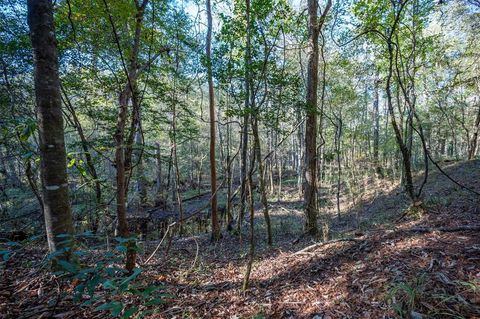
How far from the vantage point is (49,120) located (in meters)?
2.43

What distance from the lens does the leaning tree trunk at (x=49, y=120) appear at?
238cm

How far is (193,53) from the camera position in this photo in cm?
635

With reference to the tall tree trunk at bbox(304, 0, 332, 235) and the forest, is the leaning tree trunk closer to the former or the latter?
the forest

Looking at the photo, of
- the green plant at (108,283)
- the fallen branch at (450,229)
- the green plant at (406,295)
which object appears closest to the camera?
the green plant at (108,283)

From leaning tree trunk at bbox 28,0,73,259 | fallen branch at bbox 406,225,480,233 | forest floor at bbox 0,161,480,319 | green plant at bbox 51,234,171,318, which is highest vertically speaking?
leaning tree trunk at bbox 28,0,73,259

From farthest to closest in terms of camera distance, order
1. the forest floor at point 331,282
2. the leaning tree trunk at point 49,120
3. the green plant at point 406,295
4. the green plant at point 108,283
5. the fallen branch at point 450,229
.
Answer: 1. the fallen branch at point 450,229
2. the leaning tree trunk at point 49,120
3. the forest floor at point 331,282
4. the green plant at point 406,295
5. the green plant at point 108,283

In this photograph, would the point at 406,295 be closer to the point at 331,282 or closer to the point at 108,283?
the point at 331,282

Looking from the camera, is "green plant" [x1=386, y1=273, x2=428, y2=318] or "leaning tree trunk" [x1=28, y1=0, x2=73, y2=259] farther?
"leaning tree trunk" [x1=28, y1=0, x2=73, y2=259]

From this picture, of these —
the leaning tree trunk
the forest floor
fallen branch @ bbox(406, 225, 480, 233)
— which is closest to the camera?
the forest floor

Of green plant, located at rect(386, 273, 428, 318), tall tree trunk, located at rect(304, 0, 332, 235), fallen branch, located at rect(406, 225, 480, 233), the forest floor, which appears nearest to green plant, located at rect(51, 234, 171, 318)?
the forest floor

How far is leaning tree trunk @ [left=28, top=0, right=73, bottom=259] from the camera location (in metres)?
2.38

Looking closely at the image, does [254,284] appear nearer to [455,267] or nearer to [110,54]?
[455,267]

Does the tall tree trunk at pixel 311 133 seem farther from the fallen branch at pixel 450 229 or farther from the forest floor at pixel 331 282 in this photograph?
the fallen branch at pixel 450 229

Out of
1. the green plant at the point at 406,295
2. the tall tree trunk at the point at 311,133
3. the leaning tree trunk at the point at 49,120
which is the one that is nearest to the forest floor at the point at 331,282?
the green plant at the point at 406,295
